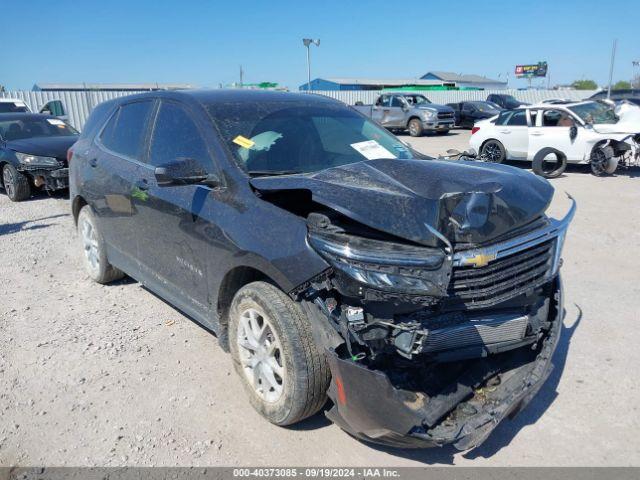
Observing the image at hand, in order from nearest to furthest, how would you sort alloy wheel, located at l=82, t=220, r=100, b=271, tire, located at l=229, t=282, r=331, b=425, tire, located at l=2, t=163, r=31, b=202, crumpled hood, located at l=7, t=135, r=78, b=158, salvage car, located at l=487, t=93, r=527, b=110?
1. tire, located at l=229, t=282, r=331, b=425
2. alloy wheel, located at l=82, t=220, r=100, b=271
3. crumpled hood, located at l=7, t=135, r=78, b=158
4. tire, located at l=2, t=163, r=31, b=202
5. salvage car, located at l=487, t=93, r=527, b=110

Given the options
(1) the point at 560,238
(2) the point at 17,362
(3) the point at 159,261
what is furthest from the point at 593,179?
(2) the point at 17,362

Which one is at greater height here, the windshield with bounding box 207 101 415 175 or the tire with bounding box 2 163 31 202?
the windshield with bounding box 207 101 415 175

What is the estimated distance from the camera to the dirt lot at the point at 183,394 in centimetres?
277

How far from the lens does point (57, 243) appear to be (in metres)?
6.84

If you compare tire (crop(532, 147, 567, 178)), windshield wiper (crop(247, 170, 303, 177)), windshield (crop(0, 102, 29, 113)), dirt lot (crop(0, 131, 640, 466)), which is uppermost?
windshield (crop(0, 102, 29, 113))

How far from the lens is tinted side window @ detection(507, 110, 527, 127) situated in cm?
1285

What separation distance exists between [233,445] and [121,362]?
53.0 inches

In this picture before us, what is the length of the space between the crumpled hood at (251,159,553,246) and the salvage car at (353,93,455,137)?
64.7 feet

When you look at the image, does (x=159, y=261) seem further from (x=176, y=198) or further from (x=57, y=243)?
(x=57, y=243)

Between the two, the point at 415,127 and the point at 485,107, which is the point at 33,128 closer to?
the point at 415,127

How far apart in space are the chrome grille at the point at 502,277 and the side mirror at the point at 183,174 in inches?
63.9

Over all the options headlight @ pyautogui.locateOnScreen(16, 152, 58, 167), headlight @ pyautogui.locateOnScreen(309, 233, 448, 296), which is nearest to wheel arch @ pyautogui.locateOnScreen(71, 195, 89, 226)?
headlight @ pyautogui.locateOnScreen(309, 233, 448, 296)

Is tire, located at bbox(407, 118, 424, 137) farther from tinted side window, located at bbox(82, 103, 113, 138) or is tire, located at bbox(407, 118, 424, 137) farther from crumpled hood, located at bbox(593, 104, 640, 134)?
tinted side window, located at bbox(82, 103, 113, 138)

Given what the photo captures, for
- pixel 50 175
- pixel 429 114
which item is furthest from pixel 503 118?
pixel 50 175
